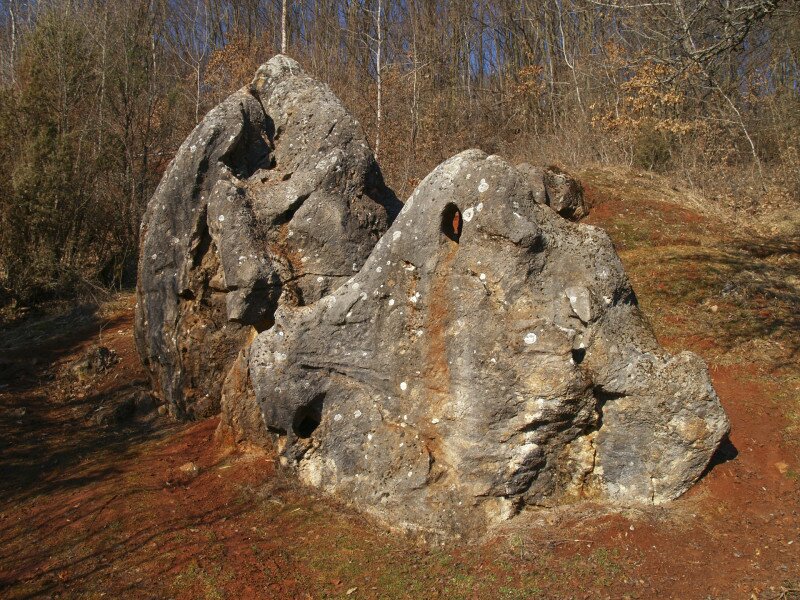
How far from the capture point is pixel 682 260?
1151 centimetres

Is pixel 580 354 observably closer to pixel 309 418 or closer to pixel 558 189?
pixel 558 189

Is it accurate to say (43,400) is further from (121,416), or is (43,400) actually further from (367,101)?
(367,101)

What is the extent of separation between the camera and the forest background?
48.2 feet

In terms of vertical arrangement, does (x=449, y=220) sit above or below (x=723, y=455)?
above

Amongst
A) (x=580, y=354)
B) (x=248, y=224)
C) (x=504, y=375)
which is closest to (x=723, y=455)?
(x=580, y=354)

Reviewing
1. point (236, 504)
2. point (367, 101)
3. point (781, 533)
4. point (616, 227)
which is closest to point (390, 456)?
point (236, 504)

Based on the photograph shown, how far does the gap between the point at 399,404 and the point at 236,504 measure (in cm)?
170

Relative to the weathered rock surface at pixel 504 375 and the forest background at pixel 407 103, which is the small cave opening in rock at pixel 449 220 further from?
the forest background at pixel 407 103

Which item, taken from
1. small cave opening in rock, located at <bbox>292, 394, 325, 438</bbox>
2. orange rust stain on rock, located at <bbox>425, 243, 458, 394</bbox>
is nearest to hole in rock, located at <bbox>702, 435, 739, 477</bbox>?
orange rust stain on rock, located at <bbox>425, 243, 458, 394</bbox>

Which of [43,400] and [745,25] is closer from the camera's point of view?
[745,25]

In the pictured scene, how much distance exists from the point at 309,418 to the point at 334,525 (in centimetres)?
109

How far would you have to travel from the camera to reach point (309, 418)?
6594 millimetres

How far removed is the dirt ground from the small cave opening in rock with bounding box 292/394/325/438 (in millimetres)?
454

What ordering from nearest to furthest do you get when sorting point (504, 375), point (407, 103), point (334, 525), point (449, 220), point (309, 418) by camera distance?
1. point (504, 375)
2. point (334, 525)
3. point (449, 220)
4. point (309, 418)
5. point (407, 103)
